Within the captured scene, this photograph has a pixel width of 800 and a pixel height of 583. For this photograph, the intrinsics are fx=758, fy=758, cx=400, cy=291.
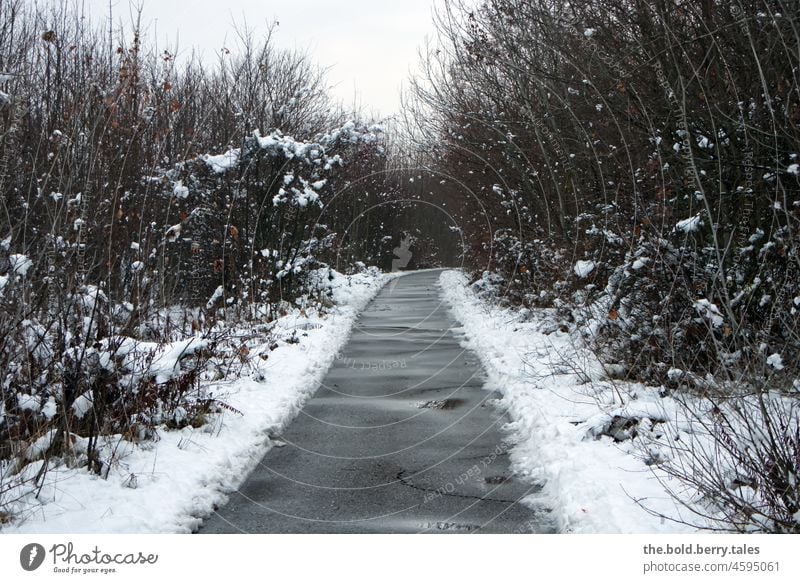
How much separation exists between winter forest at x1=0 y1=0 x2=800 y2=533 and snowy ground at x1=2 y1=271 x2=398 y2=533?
0.02 meters

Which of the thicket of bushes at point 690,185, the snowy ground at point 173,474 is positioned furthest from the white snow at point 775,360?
the snowy ground at point 173,474

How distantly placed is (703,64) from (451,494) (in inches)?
205

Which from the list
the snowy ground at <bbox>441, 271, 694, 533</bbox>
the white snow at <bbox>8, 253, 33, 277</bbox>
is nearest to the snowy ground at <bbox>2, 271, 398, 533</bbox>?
the white snow at <bbox>8, 253, 33, 277</bbox>

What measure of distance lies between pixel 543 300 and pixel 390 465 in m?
8.04

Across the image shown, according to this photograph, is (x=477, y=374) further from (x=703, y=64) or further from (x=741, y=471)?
(x=741, y=471)

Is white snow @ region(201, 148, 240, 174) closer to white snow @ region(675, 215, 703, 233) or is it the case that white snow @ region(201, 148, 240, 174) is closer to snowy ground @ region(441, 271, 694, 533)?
snowy ground @ region(441, 271, 694, 533)

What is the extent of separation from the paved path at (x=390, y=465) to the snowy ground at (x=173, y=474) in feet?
0.60

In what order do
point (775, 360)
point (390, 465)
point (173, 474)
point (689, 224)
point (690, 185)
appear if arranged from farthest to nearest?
1. point (690, 185)
2. point (689, 224)
3. point (390, 465)
4. point (775, 360)
5. point (173, 474)

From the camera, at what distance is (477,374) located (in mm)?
10602

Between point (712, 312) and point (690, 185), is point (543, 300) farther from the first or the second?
point (712, 312)

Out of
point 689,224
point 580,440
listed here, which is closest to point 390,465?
point 580,440

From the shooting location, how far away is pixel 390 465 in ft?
21.4

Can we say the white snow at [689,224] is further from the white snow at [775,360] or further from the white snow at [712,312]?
the white snow at [775,360]

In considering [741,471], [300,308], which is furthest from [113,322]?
[300,308]
